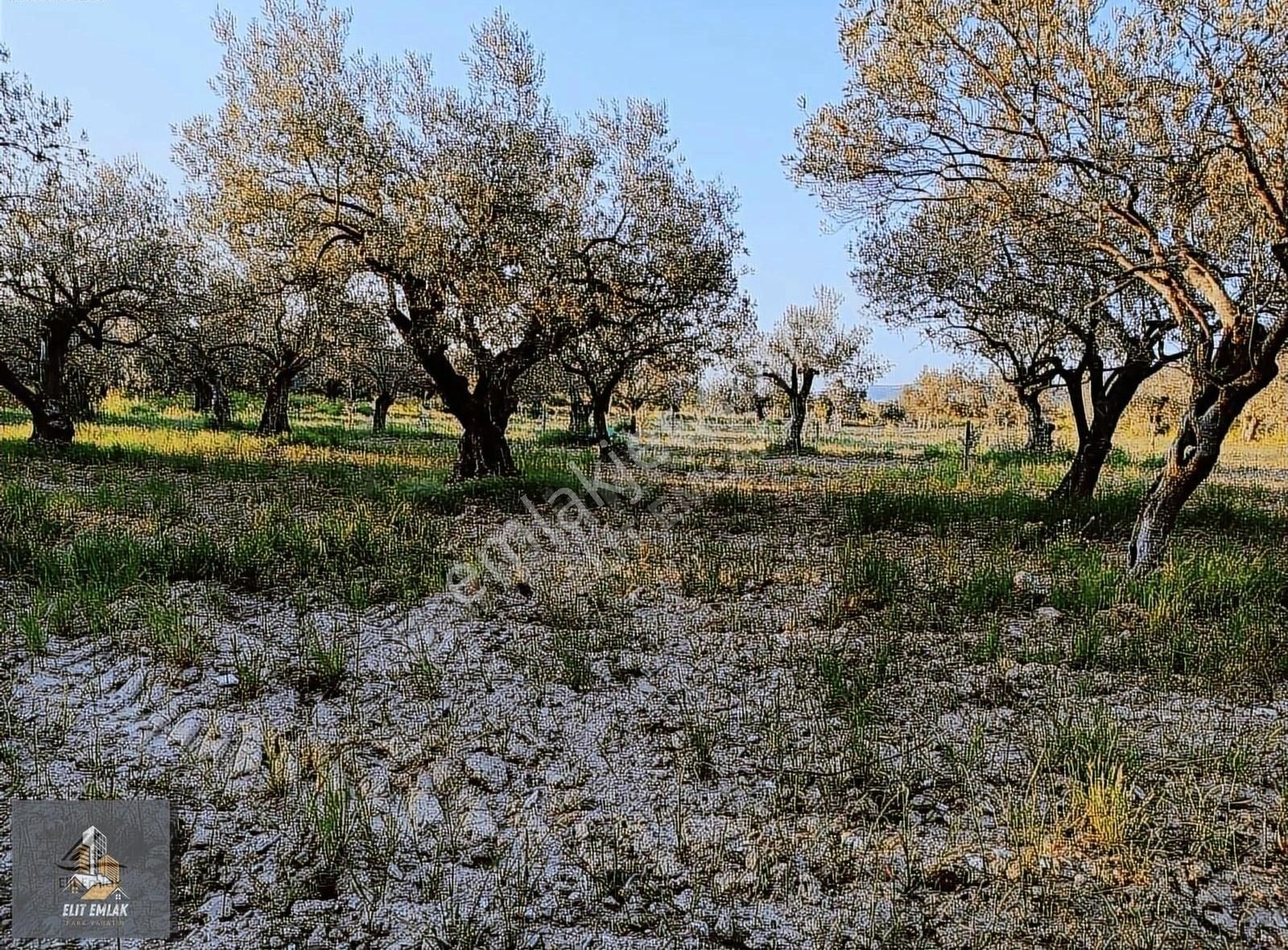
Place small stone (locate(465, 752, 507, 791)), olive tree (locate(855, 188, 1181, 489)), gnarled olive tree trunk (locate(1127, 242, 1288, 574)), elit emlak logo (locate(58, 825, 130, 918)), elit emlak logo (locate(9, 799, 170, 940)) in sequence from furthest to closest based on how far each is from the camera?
olive tree (locate(855, 188, 1181, 489)), gnarled olive tree trunk (locate(1127, 242, 1288, 574)), small stone (locate(465, 752, 507, 791)), elit emlak logo (locate(58, 825, 130, 918)), elit emlak logo (locate(9, 799, 170, 940))

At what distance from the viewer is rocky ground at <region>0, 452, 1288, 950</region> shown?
342 cm

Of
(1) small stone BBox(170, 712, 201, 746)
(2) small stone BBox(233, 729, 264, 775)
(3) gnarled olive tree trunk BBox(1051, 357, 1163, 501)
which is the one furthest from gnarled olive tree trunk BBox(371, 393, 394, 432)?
(2) small stone BBox(233, 729, 264, 775)

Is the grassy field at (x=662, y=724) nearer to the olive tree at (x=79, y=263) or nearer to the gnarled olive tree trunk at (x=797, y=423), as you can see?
the olive tree at (x=79, y=263)

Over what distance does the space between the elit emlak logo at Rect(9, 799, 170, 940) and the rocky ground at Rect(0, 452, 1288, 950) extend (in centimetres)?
12

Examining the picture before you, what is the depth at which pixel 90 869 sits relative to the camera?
3670 millimetres

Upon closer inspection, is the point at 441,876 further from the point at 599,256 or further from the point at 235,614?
the point at 599,256

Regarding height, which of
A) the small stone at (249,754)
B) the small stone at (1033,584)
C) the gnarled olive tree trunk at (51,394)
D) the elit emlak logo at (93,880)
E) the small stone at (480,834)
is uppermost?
the gnarled olive tree trunk at (51,394)

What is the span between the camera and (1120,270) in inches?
388

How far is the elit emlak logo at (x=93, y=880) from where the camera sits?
11.4 ft

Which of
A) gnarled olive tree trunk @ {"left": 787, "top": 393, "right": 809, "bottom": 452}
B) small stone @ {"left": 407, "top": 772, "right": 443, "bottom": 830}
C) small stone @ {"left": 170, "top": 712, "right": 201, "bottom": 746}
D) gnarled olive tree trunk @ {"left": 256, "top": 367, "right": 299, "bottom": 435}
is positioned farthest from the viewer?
gnarled olive tree trunk @ {"left": 787, "top": 393, "right": 809, "bottom": 452}

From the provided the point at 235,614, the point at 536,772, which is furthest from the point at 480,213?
the point at 536,772

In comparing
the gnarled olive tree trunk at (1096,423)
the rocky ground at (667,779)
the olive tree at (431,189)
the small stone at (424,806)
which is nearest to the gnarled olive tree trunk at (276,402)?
the olive tree at (431,189)

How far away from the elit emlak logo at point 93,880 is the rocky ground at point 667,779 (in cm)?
26

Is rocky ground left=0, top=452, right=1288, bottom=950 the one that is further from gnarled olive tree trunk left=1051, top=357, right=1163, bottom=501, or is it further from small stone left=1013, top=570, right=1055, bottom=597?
gnarled olive tree trunk left=1051, top=357, right=1163, bottom=501
